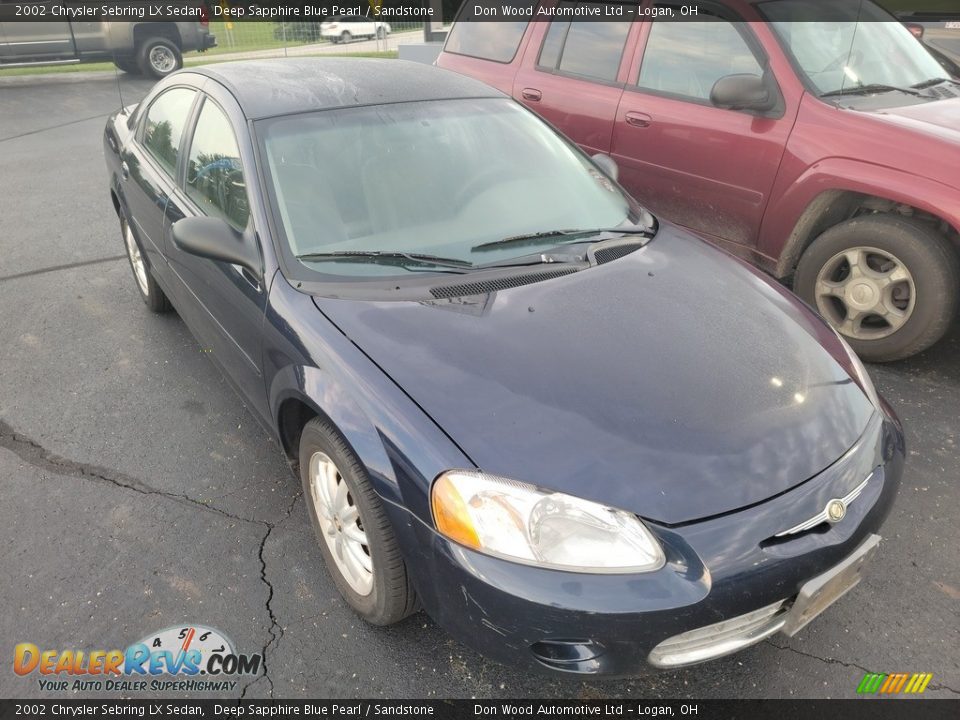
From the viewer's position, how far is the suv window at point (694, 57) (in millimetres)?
3914

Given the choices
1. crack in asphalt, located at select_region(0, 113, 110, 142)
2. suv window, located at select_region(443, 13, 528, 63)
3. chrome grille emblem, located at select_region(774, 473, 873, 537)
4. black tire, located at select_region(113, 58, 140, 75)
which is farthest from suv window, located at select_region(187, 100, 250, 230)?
black tire, located at select_region(113, 58, 140, 75)

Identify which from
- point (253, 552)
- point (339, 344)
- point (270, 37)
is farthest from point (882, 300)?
point (270, 37)

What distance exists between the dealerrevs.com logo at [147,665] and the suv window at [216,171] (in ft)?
4.73

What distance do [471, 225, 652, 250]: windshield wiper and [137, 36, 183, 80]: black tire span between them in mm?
14099

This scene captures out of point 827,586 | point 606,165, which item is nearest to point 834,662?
point 827,586

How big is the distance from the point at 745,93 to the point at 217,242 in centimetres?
285

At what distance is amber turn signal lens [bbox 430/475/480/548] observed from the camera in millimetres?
1689

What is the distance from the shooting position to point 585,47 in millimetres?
4590

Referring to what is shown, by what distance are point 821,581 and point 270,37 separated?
72.2 feet

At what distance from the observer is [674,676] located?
2070 millimetres

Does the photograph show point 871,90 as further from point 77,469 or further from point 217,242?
point 77,469

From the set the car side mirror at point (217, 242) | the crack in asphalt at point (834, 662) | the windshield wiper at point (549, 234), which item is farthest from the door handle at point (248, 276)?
the crack in asphalt at point (834, 662)

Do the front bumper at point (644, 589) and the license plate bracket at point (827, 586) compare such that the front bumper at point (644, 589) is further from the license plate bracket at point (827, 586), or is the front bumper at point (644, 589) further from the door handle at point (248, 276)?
the door handle at point (248, 276)

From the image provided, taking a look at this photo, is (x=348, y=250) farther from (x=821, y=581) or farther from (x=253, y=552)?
(x=821, y=581)
